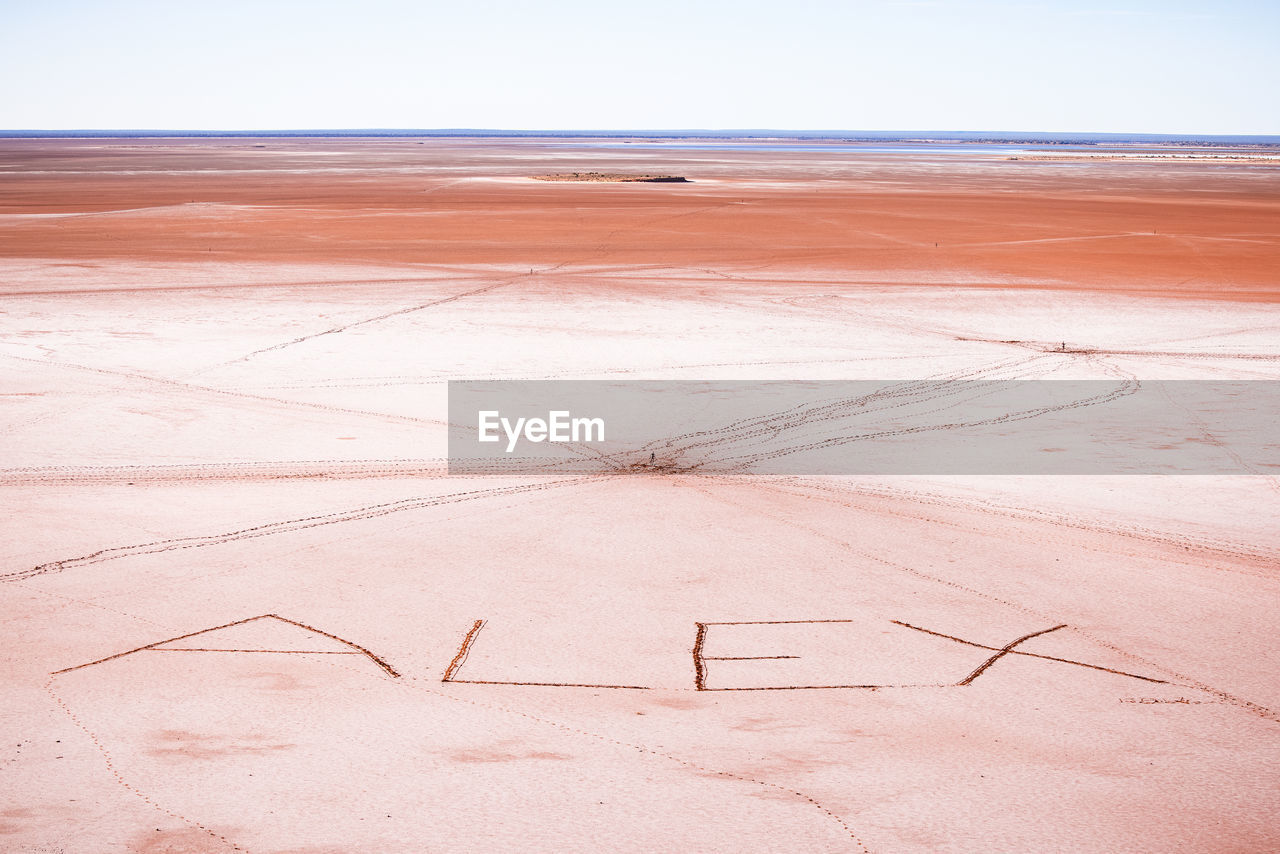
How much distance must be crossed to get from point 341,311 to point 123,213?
19034mm

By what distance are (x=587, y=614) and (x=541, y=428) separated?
4.26 meters

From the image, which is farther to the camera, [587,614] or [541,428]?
[541,428]

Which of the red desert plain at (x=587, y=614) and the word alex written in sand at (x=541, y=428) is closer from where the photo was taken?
the red desert plain at (x=587, y=614)

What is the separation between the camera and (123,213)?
31750 millimetres

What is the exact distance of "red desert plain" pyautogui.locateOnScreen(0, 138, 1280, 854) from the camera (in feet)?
14.8

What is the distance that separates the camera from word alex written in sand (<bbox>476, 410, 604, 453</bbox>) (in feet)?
33.6

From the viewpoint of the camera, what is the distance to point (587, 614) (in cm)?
650

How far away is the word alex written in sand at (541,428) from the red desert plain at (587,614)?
573 millimetres

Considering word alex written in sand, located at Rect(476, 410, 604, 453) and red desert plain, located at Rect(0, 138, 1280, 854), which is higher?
word alex written in sand, located at Rect(476, 410, 604, 453)

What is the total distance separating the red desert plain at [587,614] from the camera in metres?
4.52

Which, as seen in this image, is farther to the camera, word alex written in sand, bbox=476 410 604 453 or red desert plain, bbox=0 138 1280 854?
word alex written in sand, bbox=476 410 604 453

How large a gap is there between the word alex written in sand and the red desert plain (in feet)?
1.88

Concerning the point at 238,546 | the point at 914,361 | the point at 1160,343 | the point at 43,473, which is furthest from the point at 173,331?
the point at 1160,343

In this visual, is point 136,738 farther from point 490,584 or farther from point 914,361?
point 914,361
